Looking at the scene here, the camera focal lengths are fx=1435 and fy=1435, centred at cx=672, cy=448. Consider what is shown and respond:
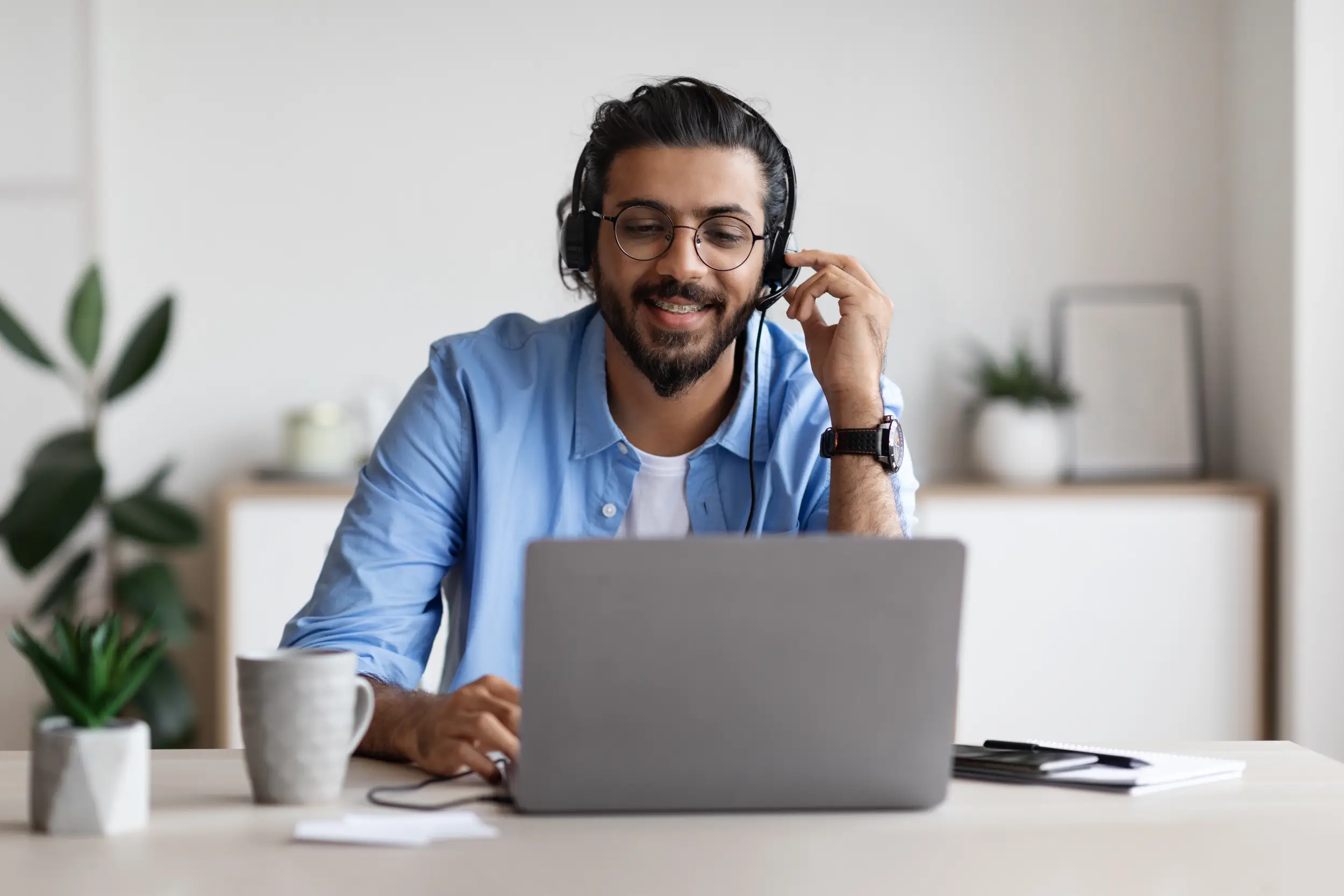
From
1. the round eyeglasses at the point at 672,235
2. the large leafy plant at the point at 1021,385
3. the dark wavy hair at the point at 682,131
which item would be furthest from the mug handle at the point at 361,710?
the large leafy plant at the point at 1021,385

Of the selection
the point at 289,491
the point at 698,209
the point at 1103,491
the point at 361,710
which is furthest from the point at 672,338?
the point at 1103,491

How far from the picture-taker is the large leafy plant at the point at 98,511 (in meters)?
3.31

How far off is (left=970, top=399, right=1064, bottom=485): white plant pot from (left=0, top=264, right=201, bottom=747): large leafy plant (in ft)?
6.37

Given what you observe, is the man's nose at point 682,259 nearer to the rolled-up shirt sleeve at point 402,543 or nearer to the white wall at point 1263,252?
the rolled-up shirt sleeve at point 402,543

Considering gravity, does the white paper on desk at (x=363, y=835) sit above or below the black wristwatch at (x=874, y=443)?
below

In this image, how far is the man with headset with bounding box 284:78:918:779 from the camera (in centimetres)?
183

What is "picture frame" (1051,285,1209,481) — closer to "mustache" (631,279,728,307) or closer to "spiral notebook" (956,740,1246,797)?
"mustache" (631,279,728,307)

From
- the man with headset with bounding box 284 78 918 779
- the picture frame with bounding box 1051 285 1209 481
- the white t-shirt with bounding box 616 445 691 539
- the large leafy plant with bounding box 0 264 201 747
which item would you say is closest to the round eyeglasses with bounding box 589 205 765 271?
the man with headset with bounding box 284 78 918 779

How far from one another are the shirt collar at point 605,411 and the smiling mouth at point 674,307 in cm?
13

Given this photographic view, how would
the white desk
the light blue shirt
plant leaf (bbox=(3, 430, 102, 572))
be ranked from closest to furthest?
the white desk, the light blue shirt, plant leaf (bbox=(3, 430, 102, 572))

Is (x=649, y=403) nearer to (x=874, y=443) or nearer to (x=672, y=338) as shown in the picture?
(x=672, y=338)

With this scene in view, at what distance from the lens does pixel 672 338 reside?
1.92 m

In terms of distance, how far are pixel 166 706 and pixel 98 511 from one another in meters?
0.52

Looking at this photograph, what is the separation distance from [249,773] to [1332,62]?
10.4ft
